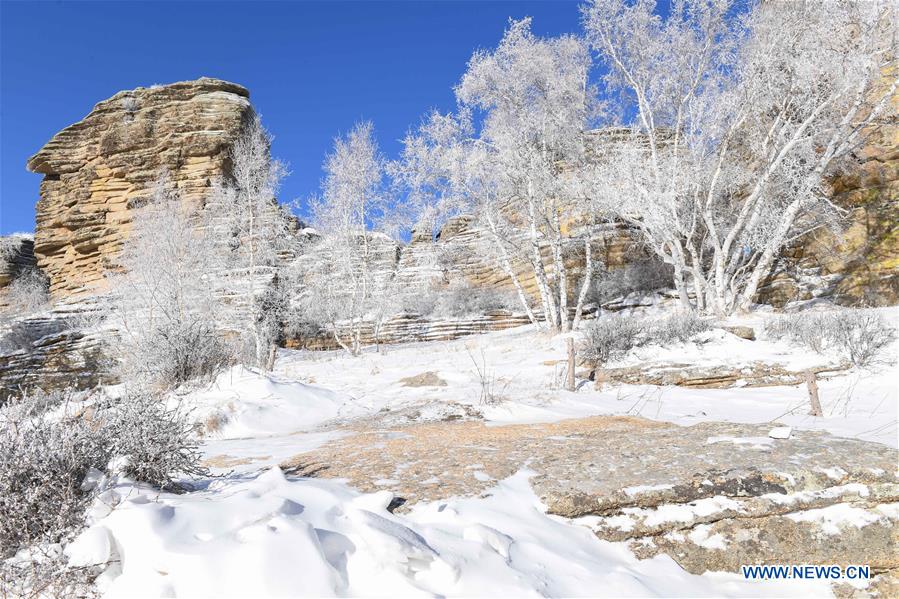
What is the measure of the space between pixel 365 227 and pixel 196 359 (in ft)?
41.5

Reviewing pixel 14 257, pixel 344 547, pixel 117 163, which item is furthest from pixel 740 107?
pixel 14 257

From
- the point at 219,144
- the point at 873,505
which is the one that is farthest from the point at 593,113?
the point at 219,144

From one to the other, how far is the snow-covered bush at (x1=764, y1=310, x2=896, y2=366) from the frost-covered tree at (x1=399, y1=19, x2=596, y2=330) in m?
6.87

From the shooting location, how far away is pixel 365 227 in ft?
70.0

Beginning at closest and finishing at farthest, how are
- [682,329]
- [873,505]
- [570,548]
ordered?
[570,548]
[873,505]
[682,329]

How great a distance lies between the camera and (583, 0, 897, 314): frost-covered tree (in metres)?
13.0

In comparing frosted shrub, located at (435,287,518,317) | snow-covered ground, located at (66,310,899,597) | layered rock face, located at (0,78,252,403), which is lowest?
snow-covered ground, located at (66,310,899,597)

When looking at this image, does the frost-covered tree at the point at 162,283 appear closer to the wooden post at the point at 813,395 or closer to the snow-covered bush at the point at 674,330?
the snow-covered bush at the point at 674,330

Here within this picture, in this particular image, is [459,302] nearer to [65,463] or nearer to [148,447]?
[148,447]

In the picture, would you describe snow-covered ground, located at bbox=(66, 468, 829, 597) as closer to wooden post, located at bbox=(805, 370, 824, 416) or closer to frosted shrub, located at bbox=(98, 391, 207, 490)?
frosted shrub, located at bbox=(98, 391, 207, 490)

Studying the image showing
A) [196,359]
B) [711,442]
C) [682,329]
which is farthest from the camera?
[682,329]

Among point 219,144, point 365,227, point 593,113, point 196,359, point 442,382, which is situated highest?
point 219,144

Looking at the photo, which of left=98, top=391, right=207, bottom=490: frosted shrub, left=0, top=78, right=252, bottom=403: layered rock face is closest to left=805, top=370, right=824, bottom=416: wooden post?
left=98, top=391, right=207, bottom=490: frosted shrub

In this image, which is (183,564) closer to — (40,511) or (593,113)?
(40,511)
